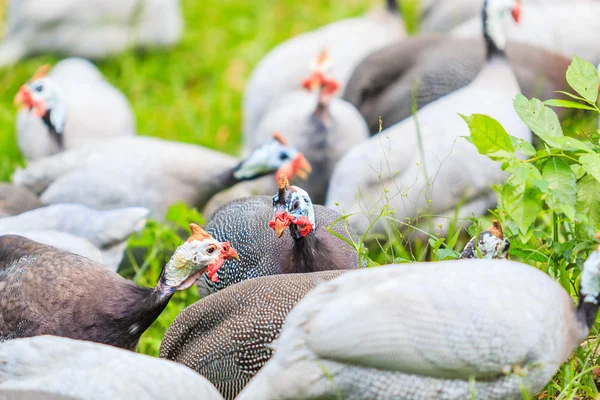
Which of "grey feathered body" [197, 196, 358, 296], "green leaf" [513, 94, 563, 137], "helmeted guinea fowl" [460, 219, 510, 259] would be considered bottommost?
"grey feathered body" [197, 196, 358, 296]

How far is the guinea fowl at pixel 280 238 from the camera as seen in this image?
9.36ft

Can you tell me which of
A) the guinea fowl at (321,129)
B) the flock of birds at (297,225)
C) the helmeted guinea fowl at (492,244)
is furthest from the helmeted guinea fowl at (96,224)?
the helmeted guinea fowl at (492,244)

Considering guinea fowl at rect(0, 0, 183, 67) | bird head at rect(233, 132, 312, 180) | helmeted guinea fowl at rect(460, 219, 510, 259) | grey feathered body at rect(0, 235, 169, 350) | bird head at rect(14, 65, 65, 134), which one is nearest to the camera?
helmeted guinea fowl at rect(460, 219, 510, 259)

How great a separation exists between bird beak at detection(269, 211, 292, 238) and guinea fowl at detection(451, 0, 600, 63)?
203 cm

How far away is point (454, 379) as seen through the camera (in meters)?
2.10

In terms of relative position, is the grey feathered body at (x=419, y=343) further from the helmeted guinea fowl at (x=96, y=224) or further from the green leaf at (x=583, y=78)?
the helmeted guinea fowl at (x=96, y=224)

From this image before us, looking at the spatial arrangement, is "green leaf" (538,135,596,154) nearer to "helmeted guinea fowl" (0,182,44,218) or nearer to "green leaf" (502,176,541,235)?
"green leaf" (502,176,541,235)

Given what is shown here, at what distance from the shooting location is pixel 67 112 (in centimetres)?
469

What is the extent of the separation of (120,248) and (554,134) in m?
1.72

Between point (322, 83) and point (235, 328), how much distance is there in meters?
1.80

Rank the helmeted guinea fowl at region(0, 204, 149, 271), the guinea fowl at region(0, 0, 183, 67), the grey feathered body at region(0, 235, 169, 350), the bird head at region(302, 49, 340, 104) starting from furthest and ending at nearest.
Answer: the guinea fowl at region(0, 0, 183, 67), the bird head at region(302, 49, 340, 104), the helmeted guinea fowl at region(0, 204, 149, 271), the grey feathered body at region(0, 235, 169, 350)

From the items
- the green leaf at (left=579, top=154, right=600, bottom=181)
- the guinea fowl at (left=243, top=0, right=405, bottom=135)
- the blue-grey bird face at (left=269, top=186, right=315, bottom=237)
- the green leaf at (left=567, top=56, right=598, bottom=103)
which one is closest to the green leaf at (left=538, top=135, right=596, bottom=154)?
the green leaf at (left=579, top=154, right=600, bottom=181)

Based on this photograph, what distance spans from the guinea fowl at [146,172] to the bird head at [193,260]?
46.7 inches

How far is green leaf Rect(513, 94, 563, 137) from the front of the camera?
241 centimetres
